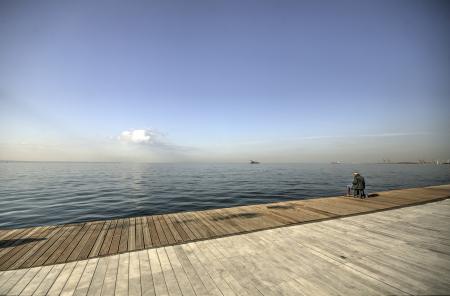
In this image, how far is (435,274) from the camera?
4.55 meters

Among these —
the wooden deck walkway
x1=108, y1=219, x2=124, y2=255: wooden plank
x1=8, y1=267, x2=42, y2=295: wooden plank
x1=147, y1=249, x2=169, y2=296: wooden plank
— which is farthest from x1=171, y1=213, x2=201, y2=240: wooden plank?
x1=8, y1=267, x2=42, y2=295: wooden plank

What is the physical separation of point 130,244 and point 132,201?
17.0 m

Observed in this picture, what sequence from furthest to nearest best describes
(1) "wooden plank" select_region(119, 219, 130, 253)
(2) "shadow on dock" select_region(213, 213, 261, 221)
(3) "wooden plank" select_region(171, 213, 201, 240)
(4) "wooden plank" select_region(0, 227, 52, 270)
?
(2) "shadow on dock" select_region(213, 213, 261, 221) → (3) "wooden plank" select_region(171, 213, 201, 240) → (1) "wooden plank" select_region(119, 219, 130, 253) → (4) "wooden plank" select_region(0, 227, 52, 270)

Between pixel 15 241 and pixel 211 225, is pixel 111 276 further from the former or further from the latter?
pixel 15 241

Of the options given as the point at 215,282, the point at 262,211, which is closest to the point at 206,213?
the point at 262,211

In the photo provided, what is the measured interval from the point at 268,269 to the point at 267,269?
0.02 meters

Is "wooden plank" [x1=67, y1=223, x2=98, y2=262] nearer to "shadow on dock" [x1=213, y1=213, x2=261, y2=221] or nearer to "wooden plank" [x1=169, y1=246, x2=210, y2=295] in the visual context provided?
"wooden plank" [x1=169, y1=246, x2=210, y2=295]

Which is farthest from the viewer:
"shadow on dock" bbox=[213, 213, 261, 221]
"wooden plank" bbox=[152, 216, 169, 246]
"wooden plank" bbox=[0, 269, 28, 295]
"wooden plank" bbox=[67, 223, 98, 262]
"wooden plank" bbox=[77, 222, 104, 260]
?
"shadow on dock" bbox=[213, 213, 261, 221]

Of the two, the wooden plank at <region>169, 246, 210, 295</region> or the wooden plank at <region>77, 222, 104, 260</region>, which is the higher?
the wooden plank at <region>169, 246, 210, 295</region>

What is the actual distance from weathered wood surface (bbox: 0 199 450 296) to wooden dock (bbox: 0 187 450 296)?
18 millimetres

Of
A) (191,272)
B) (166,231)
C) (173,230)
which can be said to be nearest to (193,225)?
(173,230)

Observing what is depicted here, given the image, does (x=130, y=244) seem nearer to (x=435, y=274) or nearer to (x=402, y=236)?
(x=435, y=274)

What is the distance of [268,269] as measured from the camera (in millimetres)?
4941

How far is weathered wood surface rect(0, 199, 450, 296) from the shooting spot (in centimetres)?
419
